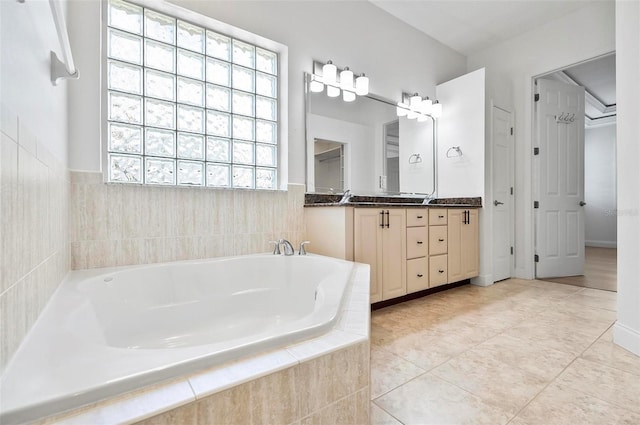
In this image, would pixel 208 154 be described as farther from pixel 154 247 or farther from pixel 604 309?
pixel 604 309

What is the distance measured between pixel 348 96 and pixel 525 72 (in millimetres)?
2285

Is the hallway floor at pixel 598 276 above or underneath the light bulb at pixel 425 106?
underneath

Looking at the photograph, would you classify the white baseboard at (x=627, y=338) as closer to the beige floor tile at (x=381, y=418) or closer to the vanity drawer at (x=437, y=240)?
the vanity drawer at (x=437, y=240)

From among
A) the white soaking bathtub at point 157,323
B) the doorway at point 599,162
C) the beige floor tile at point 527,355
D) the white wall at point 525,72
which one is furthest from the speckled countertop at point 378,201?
the doorway at point 599,162

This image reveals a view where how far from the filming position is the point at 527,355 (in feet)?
5.24

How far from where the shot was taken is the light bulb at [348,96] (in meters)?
2.76

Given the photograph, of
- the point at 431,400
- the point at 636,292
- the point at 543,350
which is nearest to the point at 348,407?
the point at 431,400

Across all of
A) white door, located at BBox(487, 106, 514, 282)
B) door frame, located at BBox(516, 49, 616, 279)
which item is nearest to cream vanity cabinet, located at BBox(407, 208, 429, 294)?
white door, located at BBox(487, 106, 514, 282)

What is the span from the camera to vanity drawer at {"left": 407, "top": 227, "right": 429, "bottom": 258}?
2.50 metres

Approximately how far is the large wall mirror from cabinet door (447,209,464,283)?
535 mm

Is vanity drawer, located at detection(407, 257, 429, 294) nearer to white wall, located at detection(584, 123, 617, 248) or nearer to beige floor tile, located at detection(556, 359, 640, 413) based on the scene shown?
beige floor tile, located at detection(556, 359, 640, 413)

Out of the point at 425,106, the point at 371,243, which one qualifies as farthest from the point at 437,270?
the point at 425,106

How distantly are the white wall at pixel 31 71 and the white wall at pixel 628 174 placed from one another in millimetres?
2616

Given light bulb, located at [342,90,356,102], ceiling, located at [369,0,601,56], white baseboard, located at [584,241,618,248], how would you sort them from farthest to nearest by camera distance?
white baseboard, located at [584,241,618,248] → ceiling, located at [369,0,601,56] → light bulb, located at [342,90,356,102]
